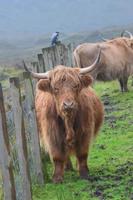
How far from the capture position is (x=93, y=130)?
29.3 ft

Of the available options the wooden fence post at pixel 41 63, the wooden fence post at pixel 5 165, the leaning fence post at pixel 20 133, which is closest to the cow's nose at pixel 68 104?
the leaning fence post at pixel 20 133

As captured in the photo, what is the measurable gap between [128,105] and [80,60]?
315 cm

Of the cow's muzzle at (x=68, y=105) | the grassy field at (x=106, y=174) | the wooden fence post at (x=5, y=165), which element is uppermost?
the cow's muzzle at (x=68, y=105)

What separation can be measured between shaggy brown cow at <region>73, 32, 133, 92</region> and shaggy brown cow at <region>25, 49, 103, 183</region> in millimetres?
8780

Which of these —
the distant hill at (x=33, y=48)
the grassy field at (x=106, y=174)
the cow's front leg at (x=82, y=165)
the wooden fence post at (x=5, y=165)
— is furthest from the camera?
the distant hill at (x=33, y=48)

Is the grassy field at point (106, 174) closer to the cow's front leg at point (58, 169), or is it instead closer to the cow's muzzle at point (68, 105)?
the cow's front leg at point (58, 169)

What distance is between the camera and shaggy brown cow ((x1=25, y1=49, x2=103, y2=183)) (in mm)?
8195

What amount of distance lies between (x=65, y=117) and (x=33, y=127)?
1.36ft

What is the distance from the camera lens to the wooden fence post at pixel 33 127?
823cm

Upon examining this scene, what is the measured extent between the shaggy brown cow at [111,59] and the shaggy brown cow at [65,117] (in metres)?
8.78

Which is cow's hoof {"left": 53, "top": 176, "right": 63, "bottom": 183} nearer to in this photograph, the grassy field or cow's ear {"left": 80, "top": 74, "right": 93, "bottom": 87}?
the grassy field

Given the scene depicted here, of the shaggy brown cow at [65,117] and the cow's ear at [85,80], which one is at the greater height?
the cow's ear at [85,80]

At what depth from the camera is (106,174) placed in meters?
8.58

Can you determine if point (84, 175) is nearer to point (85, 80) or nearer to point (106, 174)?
point (106, 174)
